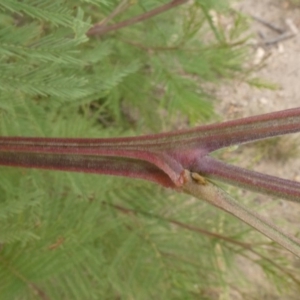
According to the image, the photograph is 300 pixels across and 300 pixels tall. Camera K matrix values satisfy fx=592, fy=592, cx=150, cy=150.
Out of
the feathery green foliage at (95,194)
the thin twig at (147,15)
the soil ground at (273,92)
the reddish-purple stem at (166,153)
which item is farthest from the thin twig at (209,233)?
the soil ground at (273,92)

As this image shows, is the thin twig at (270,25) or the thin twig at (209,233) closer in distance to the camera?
the thin twig at (209,233)

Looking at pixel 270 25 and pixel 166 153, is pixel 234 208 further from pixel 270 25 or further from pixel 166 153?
pixel 270 25

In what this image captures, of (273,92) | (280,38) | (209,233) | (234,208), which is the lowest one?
(234,208)

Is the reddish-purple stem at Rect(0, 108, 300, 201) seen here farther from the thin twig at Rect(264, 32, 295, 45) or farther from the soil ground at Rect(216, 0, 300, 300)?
the thin twig at Rect(264, 32, 295, 45)

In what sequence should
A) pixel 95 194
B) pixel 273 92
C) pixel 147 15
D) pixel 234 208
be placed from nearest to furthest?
pixel 234 208
pixel 147 15
pixel 95 194
pixel 273 92

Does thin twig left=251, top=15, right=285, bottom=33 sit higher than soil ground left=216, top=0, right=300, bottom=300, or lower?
higher

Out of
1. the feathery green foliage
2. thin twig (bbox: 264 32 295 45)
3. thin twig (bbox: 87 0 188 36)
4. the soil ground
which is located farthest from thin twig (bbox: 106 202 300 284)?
thin twig (bbox: 264 32 295 45)

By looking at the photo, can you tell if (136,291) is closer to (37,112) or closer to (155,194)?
(155,194)

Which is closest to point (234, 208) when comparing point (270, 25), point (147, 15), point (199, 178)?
point (199, 178)

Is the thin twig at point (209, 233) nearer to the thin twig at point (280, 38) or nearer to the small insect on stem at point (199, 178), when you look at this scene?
the small insect on stem at point (199, 178)
